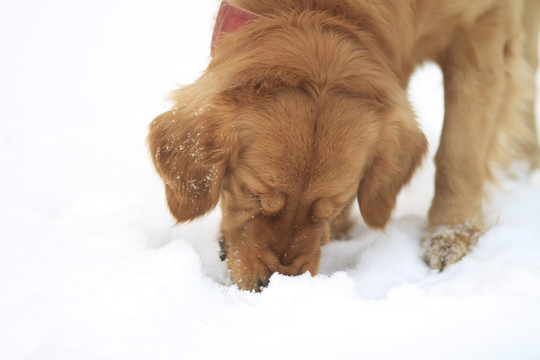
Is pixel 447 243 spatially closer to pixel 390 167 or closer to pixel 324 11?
pixel 390 167

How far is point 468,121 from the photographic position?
2631mm

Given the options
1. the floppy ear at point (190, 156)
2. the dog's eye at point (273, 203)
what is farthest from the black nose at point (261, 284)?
the floppy ear at point (190, 156)

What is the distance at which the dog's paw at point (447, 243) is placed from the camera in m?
2.31

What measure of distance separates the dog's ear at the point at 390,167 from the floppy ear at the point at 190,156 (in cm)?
68

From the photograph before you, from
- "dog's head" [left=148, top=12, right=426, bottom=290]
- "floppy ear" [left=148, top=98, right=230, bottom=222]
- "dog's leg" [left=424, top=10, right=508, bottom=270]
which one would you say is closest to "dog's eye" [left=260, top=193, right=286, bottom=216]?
"dog's head" [left=148, top=12, right=426, bottom=290]

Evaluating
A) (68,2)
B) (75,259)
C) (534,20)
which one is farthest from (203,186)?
(68,2)

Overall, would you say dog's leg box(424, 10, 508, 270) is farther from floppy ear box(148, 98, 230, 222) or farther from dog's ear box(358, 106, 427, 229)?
floppy ear box(148, 98, 230, 222)

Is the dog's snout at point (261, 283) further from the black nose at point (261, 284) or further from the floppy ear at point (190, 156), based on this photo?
the floppy ear at point (190, 156)

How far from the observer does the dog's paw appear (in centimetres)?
231

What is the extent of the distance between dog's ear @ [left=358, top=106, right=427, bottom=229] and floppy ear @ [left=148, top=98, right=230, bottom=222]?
0.68 meters

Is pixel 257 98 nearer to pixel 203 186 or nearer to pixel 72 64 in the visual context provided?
pixel 203 186

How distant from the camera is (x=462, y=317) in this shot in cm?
159

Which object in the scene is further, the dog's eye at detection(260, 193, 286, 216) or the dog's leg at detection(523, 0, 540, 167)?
the dog's leg at detection(523, 0, 540, 167)

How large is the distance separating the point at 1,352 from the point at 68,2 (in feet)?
17.9
